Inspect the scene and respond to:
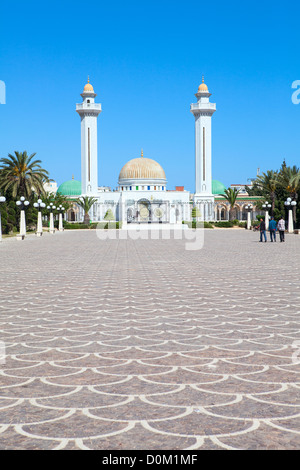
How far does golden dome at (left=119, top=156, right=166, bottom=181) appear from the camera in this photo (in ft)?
295

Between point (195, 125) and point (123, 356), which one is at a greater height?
point (195, 125)

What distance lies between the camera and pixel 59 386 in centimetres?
403

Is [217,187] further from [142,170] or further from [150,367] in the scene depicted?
[150,367]

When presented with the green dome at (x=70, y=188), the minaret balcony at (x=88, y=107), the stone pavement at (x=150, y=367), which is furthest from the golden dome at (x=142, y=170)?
the stone pavement at (x=150, y=367)

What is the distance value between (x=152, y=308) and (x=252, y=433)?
4299 mm

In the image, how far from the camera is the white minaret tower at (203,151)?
254 feet

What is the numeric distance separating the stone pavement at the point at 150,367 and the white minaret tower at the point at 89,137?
Result: 2710 inches

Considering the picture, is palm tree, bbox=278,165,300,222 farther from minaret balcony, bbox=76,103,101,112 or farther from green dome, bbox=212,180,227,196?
green dome, bbox=212,180,227,196

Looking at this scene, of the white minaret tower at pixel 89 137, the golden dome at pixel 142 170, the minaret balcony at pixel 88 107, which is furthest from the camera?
the golden dome at pixel 142 170

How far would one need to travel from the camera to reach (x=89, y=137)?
7638 centimetres

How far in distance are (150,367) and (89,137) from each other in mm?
74116

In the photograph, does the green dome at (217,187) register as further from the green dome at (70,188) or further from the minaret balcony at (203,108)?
the green dome at (70,188)
